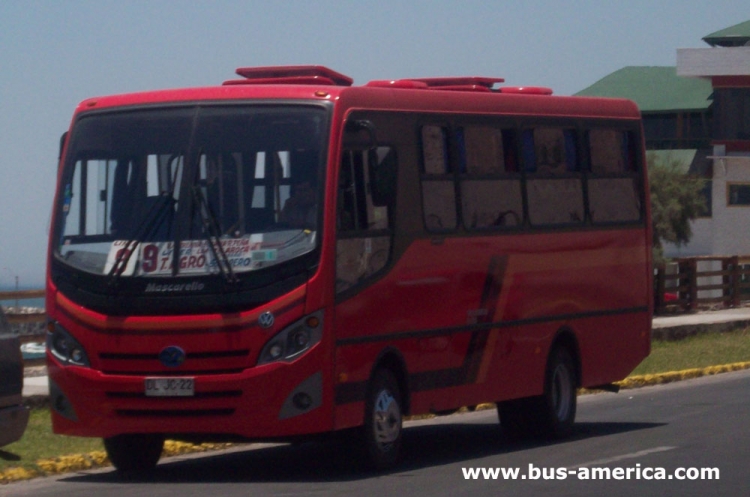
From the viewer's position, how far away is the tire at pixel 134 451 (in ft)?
38.9

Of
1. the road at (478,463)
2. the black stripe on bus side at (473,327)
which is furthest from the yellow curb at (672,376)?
the black stripe on bus side at (473,327)

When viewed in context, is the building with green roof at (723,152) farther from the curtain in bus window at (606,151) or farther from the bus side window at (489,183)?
Answer: the bus side window at (489,183)

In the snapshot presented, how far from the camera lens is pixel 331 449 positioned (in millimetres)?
13672

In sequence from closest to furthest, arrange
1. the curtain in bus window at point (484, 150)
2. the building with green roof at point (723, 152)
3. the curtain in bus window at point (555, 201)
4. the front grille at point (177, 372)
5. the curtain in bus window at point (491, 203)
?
the front grille at point (177, 372) → the curtain in bus window at point (491, 203) → the curtain in bus window at point (484, 150) → the curtain in bus window at point (555, 201) → the building with green roof at point (723, 152)

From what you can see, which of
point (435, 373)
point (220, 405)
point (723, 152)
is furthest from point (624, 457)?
point (723, 152)

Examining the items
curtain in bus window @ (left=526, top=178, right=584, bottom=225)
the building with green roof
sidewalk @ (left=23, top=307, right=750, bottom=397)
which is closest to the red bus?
curtain in bus window @ (left=526, top=178, right=584, bottom=225)

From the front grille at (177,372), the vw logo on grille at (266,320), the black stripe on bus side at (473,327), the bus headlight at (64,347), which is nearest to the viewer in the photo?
the vw logo on grille at (266,320)

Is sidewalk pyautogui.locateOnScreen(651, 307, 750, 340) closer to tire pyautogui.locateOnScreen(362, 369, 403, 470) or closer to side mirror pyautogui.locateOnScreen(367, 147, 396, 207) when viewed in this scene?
tire pyautogui.locateOnScreen(362, 369, 403, 470)

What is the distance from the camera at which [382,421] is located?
11.6m

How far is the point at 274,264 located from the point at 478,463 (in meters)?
2.68

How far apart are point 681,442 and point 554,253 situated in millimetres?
2244

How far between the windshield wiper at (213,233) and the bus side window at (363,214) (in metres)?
0.82

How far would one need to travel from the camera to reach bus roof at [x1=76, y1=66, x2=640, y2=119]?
1138 centimetres

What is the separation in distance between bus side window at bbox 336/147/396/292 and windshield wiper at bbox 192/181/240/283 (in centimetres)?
82
